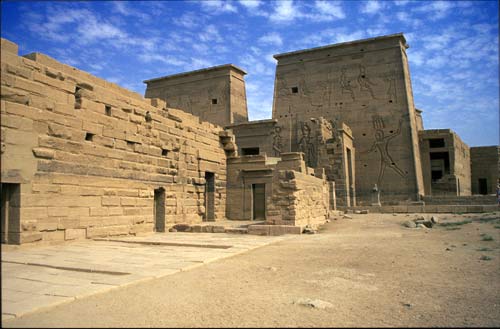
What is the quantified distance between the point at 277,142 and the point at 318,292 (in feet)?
60.2

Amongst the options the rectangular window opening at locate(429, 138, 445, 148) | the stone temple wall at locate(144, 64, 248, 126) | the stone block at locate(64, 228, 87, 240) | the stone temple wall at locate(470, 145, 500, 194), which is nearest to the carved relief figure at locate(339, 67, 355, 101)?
the rectangular window opening at locate(429, 138, 445, 148)

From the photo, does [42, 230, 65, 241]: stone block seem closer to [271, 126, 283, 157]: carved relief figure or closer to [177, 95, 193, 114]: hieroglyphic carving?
[271, 126, 283, 157]: carved relief figure

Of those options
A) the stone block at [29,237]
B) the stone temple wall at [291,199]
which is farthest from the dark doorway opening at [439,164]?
the stone block at [29,237]

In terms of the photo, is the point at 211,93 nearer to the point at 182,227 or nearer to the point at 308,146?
the point at 308,146

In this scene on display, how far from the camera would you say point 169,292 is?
4.47 metres

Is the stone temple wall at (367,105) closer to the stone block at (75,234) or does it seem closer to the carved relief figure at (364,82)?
the carved relief figure at (364,82)

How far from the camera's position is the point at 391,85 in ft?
72.4

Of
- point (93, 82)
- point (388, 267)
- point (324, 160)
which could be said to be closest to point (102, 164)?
point (93, 82)

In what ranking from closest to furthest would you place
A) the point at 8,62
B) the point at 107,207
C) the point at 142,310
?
the point at 142,310, the point at 8,62, the point at 107,207

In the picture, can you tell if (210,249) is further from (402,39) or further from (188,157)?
(402,39)

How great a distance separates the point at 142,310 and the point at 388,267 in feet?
13.8

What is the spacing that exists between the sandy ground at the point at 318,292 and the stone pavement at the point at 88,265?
223 mm

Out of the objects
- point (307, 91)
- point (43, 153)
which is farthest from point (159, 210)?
point (307, 91)

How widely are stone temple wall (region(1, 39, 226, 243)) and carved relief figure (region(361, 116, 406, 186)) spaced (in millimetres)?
12408
